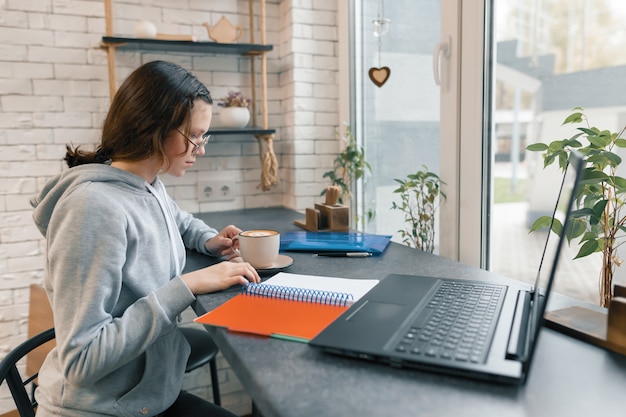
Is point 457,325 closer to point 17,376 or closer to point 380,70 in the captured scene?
point 17,376

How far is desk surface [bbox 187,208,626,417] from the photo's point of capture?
0.64 meters

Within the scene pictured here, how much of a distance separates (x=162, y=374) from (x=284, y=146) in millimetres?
1611

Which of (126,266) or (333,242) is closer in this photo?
(126,266)

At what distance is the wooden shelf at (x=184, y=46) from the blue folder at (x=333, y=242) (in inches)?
40.4

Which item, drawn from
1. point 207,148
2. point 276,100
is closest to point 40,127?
point 207,148

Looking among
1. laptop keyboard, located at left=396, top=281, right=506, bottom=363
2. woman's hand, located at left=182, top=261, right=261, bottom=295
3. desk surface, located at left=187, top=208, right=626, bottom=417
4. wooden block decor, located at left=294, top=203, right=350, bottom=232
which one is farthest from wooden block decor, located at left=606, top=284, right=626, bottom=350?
wooden block decor, located at left=294, top=203, right=350, bottom=232

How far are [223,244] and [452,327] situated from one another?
0.83m

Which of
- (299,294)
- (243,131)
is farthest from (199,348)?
(243,131)

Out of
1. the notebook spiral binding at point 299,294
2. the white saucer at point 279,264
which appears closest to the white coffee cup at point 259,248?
the white saucer at point 279,264

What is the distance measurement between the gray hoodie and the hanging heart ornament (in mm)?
1125

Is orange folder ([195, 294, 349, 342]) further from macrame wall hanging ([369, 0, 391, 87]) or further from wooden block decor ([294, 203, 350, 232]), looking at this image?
macrame wall hanging ([369, 0, 391, 87])

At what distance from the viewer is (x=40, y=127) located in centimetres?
218

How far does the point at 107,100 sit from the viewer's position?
229cm

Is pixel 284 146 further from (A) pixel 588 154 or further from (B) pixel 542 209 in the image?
(A) pixel 588 154
